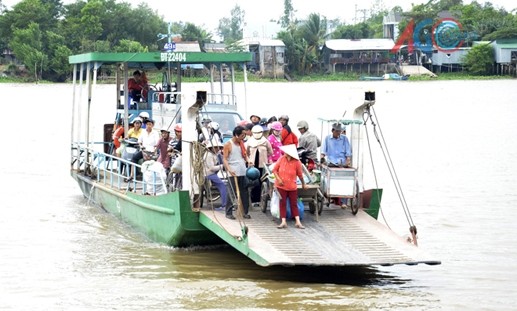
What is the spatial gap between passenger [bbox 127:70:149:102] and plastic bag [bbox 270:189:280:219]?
21.7 feet

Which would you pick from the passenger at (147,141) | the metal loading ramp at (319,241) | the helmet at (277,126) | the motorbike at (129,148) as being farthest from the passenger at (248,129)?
the motorbike at (129,148)

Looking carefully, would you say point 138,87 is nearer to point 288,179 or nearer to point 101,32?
point 288,179

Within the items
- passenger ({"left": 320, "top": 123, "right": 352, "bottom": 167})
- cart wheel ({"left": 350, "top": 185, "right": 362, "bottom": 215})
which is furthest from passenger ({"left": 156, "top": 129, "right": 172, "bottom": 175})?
cart wheel ({"left": 350, "top": 185, "right": 362, "bottom": 215})

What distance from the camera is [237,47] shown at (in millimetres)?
107875

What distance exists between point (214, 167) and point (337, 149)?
1.90 metres

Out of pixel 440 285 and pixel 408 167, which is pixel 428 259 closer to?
pixel 440 285

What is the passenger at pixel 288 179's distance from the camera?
13.7m

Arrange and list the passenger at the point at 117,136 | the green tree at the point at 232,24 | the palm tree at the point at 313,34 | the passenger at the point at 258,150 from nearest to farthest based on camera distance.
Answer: the passenger at the point at 258,150 → the passenger at the point at 117,136 → the palm tree at the point at 313,34 → the green tree at the point at 232,24

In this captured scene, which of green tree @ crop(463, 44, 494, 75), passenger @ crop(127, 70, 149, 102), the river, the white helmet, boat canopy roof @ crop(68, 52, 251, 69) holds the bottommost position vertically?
the river

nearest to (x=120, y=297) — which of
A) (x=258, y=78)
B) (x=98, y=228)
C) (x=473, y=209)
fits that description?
(x=98, y=228)

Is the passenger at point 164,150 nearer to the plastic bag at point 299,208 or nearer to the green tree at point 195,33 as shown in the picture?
the plastic bag at point 299,208

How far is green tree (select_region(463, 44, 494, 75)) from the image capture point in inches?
4094

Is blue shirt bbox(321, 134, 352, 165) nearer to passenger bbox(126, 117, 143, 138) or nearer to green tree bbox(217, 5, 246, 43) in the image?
passenger bbox(126, 117, 143, 138)

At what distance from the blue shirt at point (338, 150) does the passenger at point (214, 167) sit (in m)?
1.66
